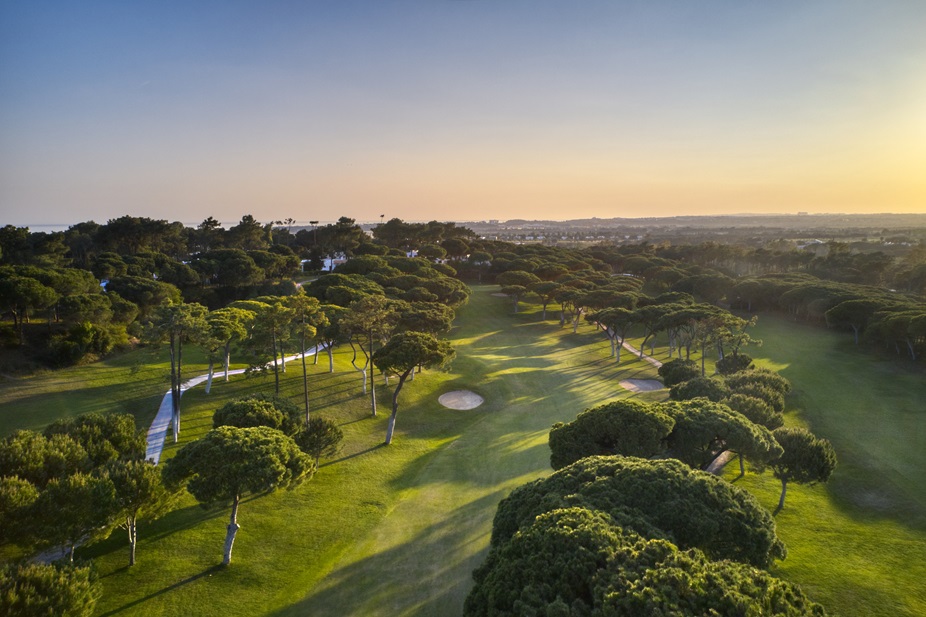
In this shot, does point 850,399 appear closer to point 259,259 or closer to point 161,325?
point 161,325

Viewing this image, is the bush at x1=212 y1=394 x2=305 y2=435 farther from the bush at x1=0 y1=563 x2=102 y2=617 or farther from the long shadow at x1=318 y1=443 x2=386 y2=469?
the bush at x1=0 y1=563 x2=102 y2=617

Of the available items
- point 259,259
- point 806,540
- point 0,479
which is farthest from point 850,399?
point 259,259

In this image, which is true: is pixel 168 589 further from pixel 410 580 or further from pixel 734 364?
pixel 734 364

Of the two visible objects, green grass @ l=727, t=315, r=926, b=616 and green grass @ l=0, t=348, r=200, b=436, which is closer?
green grass @ l=727, t=315, r=926, b=616

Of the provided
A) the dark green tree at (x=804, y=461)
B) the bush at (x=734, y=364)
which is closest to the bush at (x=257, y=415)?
the dark green tree at (x=804, y=461)

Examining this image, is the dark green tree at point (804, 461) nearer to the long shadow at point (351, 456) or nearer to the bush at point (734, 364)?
the bush at point (734, 364)

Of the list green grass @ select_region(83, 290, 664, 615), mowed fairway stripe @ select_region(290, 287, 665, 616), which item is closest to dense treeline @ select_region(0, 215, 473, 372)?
green grass @ select_region(83, 290, 664, 615)
